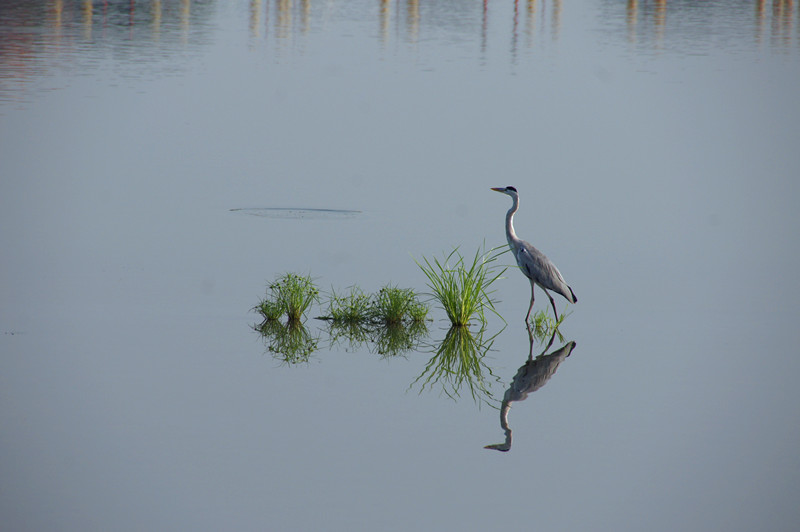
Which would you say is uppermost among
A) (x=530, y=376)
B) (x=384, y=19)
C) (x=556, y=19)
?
(x=556, y=19)

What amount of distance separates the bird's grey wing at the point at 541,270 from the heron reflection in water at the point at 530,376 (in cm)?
70

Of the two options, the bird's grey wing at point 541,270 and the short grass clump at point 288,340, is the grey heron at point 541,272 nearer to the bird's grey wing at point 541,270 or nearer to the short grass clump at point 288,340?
the bird's grey wing at point 541,270

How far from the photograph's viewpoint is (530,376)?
29.6 ft

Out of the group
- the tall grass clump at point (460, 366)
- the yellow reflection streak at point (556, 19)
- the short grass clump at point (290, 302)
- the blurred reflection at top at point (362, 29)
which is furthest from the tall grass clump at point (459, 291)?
the yellow reflection streak at point (556, 19)

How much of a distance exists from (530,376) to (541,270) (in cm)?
193

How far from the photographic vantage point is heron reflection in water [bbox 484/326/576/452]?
816 centimetres

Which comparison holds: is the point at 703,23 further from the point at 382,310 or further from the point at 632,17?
the point at 382,310

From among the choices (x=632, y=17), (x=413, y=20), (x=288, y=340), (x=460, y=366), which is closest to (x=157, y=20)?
(x=413, y=20)

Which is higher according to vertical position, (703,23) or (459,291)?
(703,23)

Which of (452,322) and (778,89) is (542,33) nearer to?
(778,89)

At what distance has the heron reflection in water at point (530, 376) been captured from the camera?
8.16 metres

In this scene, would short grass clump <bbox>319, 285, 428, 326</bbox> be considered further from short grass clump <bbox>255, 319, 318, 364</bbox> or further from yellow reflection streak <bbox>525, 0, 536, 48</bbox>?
Result: yellow reflection streak <bbox>525, 0, 536, 48</bbox>

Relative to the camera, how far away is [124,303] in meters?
10.7

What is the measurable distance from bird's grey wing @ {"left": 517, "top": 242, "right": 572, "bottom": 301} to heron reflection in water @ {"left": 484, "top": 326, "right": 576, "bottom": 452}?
2.28 feet
